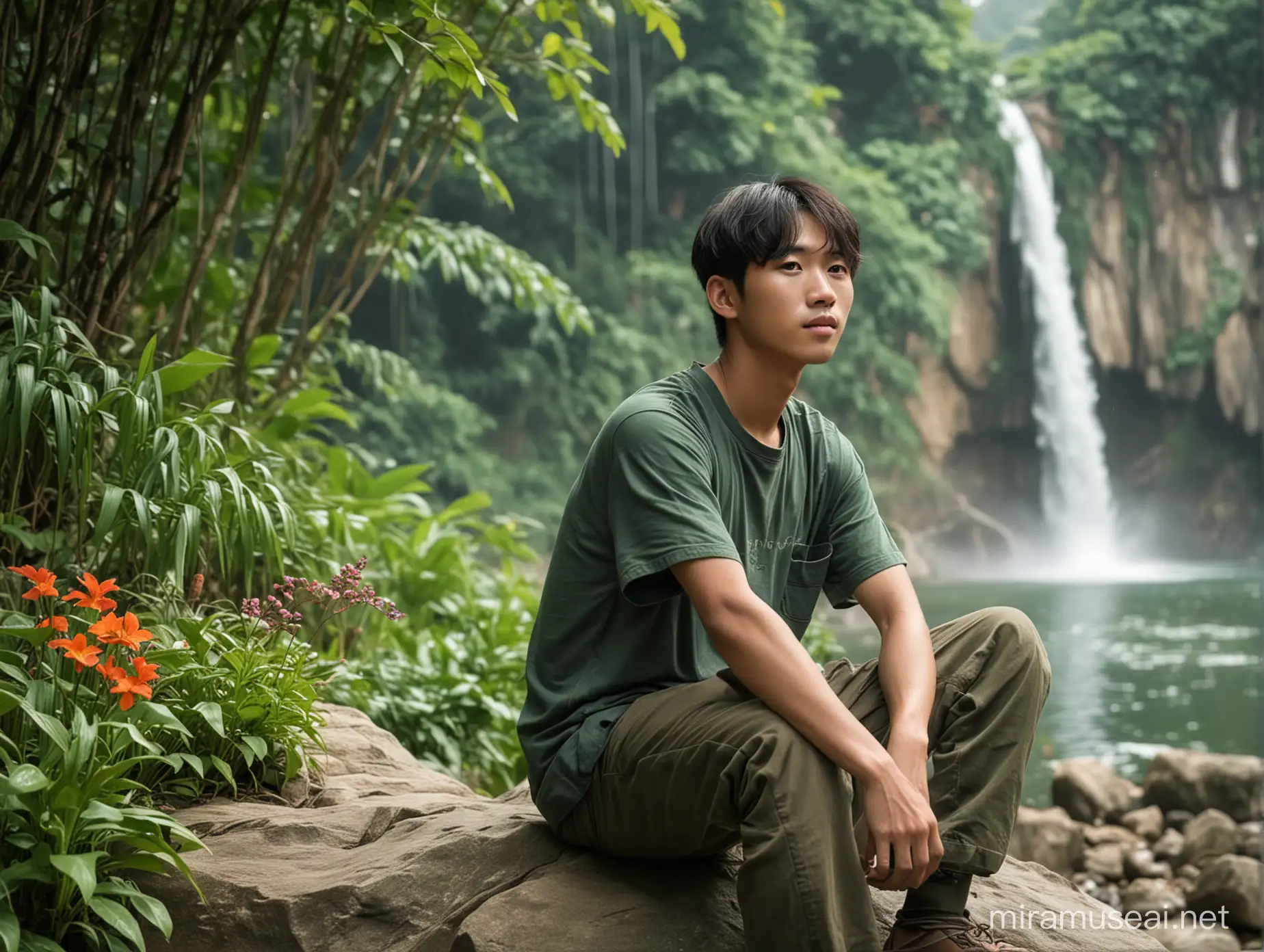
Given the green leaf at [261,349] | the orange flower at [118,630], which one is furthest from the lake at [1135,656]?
the orange flower at [118,630]

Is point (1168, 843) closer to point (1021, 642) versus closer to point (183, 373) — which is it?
point (1021, 642)

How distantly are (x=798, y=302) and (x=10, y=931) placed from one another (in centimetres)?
118

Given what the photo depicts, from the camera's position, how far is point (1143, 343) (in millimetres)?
14102

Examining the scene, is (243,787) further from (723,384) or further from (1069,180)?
(1069,180)

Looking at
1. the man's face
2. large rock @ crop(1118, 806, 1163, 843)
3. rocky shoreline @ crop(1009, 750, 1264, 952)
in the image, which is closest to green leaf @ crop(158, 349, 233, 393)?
the man's face

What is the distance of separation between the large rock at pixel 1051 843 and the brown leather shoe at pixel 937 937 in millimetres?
3261

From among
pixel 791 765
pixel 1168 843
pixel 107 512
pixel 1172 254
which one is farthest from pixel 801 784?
pixel 1172 254

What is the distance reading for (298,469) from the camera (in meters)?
3.36

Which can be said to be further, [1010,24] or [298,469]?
[1010,24]

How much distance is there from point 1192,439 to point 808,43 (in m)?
6.28

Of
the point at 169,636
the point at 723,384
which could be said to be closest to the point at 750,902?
the point at 723,384

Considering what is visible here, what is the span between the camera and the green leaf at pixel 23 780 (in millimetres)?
1430

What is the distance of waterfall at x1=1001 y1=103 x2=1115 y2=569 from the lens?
45.9 feet

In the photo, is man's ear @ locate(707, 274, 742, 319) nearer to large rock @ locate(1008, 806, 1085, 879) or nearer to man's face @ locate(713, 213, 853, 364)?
man's face @ locate(713, 213, 853, 364)
